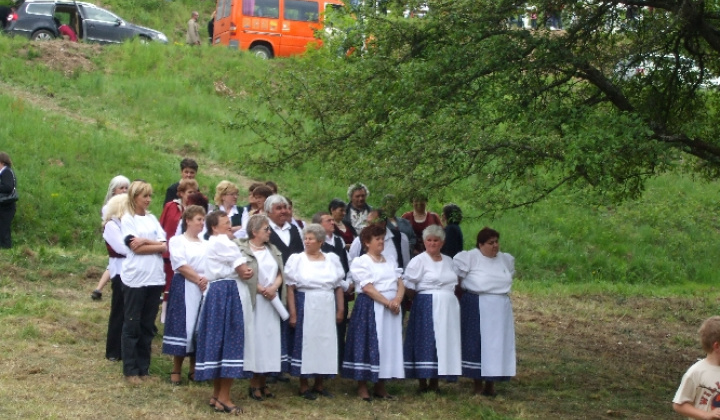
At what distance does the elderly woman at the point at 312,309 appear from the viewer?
8.89 m

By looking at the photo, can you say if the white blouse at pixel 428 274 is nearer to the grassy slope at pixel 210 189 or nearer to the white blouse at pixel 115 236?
the grassy slope at pixel 210 189

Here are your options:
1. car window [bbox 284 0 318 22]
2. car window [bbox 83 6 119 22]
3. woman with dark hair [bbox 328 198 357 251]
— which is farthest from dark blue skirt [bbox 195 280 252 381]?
car window [bbox 83 6 119 22]

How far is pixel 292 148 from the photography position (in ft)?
33.0

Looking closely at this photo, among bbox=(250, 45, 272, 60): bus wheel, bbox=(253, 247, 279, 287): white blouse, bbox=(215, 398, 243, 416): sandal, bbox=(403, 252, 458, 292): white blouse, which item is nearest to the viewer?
bbox=(215, 398, 243, 416): sandal

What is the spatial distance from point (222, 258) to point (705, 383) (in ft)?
13.0

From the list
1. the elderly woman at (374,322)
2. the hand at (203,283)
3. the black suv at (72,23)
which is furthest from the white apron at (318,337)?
the black suv at (72,23)

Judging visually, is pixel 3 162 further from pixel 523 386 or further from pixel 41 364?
pixel 523 386

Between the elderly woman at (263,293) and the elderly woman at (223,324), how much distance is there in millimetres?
204

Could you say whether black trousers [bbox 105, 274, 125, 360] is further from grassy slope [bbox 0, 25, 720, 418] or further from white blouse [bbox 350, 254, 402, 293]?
white blouse [bbox 350, 254, 402, 293]

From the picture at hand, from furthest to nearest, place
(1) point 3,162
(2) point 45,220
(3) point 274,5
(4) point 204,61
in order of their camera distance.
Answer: (3) point 274,5
(4) point 204,61
(2) point 45,220
(1) point 3,162

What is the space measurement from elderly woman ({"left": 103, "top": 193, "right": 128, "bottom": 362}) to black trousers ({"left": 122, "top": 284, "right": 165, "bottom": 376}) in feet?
1.15

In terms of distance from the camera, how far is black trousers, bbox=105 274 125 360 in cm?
940

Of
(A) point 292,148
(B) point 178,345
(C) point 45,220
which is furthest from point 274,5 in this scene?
(B) point 178,345

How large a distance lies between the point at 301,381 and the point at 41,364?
2.35 metres
